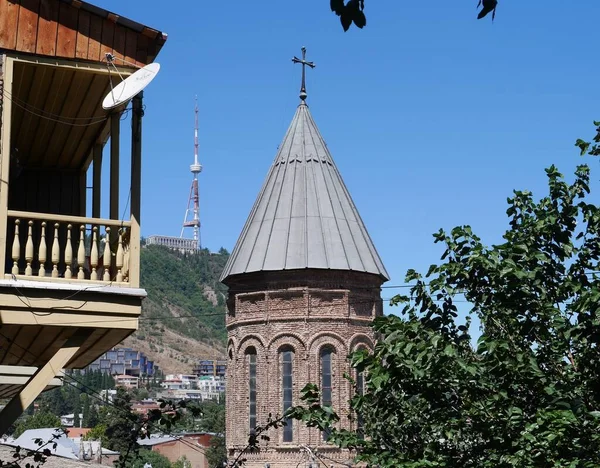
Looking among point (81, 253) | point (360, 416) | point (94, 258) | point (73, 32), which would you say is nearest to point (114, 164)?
point (81, 253)

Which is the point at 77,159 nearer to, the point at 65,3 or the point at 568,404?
the point at 65,3

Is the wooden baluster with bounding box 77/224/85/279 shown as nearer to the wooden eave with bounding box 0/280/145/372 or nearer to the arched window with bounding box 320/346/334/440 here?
the wooden eave with bounding box 0/280/145/372

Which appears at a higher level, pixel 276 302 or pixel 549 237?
pixel 276 302

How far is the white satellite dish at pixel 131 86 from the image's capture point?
8516 millimetres

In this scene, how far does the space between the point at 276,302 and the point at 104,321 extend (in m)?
30.0

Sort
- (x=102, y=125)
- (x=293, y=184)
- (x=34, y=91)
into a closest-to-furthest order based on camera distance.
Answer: (x=34, y=91) < (x=102, y=125) < (x=293, y=184)

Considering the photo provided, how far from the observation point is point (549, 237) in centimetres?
1136

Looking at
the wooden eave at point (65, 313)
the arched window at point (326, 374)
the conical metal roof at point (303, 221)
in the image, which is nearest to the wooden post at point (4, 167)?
the wooden eave at point (65, 313)

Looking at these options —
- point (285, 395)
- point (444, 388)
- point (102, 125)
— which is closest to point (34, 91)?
point (102, 125)

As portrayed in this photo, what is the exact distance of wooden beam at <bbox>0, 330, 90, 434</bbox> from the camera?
8125mm

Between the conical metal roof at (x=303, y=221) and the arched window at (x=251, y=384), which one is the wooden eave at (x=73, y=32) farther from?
the arched window at (x=251, y=384)

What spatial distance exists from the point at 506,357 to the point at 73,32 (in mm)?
4588

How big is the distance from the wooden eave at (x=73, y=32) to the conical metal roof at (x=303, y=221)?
2883 centimetres

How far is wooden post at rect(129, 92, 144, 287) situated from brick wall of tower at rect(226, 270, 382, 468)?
1119 inches
